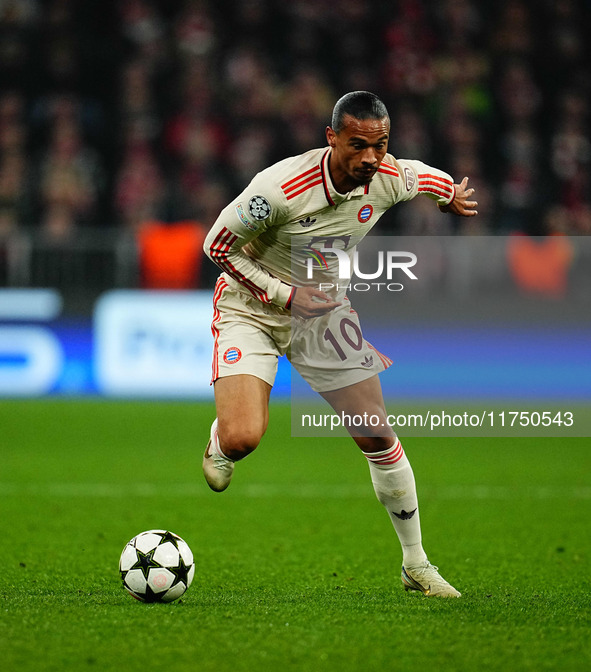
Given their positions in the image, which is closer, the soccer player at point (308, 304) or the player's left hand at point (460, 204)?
the soccer player at point (308, 304)

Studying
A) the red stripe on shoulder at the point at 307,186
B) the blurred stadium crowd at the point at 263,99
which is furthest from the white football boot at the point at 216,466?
the blurred stadium crowd at the point at 263,99

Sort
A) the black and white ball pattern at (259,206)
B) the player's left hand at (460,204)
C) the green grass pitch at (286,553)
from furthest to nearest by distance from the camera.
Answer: the player's left hand at (460,204)
the black and white ball pattern at (259,206)
the green grass pitch at (286,553)

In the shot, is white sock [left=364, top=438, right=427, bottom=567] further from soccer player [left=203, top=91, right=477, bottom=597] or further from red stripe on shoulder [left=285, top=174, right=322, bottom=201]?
red stripe on shoulder [left=285, top=174, right=322, bottom=201]

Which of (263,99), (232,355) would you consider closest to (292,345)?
(232,355)

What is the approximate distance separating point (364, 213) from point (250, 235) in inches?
21.3

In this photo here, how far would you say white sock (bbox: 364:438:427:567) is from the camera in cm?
486

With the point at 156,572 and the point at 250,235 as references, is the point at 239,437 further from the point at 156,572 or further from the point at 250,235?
the point at 250,235

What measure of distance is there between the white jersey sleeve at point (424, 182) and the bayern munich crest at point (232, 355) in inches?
40.7

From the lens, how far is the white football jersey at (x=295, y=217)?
466 cm

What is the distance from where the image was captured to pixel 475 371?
1202 centimetres

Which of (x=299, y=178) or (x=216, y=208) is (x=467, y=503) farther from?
(x=216, y=208)

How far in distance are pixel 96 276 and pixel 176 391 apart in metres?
1.65

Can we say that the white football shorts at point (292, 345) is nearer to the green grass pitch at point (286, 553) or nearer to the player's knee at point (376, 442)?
the player's knee at point (376, 442)

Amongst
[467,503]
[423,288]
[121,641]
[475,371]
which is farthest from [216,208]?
[121,641]
